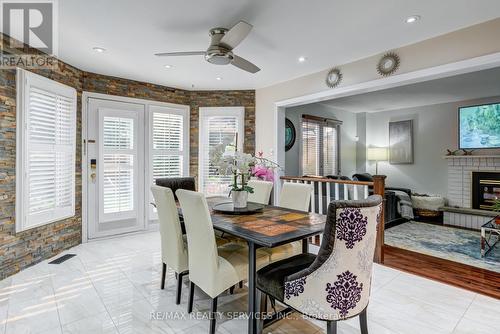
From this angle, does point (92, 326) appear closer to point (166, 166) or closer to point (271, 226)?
point (271, 226)

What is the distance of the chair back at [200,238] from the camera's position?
6.19 feet

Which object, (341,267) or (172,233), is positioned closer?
(341,267)

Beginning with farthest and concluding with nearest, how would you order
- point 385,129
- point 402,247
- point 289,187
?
1. point 385,129
2. point 402,247
3. point 289,187

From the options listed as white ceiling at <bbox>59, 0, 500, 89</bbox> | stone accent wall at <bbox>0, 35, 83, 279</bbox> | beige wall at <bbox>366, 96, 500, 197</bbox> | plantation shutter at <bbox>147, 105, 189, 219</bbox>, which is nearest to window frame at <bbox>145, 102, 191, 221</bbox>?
plantation shutter at <bbox>147, 105, 189, 219</bbox>

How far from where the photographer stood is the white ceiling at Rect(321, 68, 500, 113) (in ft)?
14.7

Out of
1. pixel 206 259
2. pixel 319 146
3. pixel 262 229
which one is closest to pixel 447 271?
pixel 262 229

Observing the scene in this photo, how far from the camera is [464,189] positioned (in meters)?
5.73

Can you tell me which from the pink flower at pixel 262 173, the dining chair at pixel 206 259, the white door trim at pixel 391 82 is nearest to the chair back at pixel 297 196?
the dining chair at pixel 206 259

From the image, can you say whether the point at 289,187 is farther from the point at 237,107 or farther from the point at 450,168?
the point at 450,168

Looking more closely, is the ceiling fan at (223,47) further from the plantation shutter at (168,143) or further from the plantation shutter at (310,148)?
the plantation shutter at (310,148)

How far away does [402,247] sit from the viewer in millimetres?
3914

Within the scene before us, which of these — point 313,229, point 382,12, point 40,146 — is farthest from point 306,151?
point 40,146

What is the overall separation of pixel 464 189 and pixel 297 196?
4.91m

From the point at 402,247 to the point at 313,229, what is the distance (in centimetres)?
271
